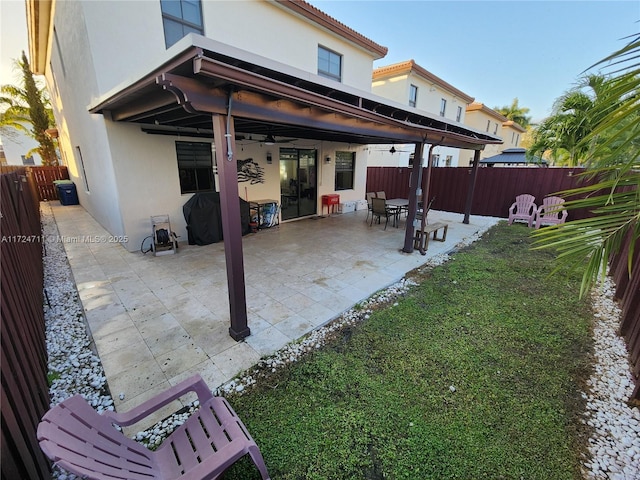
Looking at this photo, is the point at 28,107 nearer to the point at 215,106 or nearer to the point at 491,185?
the point at 215,106

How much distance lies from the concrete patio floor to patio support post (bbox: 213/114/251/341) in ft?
0.99

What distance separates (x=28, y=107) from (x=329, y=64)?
15.1 meters

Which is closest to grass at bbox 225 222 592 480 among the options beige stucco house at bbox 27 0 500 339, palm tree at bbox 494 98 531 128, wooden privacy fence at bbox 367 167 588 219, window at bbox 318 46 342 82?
beige stucco house at bbox 27 0 500 339

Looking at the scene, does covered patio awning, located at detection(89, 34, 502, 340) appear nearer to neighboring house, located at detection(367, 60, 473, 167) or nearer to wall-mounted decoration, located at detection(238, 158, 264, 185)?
wall-mounted decoration, located at detection(238, 158, 264, 185)

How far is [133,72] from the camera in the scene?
5203mm

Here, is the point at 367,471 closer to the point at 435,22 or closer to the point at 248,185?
the point at 248,185

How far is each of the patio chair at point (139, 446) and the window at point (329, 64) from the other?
9.33 m

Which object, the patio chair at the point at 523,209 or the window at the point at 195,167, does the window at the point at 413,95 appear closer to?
the patio chair at the point at 523,209

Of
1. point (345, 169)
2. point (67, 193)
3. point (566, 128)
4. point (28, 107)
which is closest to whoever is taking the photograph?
point (566, 128)

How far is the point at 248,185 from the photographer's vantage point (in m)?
7.70

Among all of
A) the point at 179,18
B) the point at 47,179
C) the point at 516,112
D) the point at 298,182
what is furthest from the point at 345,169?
the point at 516,112

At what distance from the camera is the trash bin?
11.2m

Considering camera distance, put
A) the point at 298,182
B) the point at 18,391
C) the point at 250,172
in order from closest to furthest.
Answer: the point at 18,391
the point at 250,172
the point at 298,182

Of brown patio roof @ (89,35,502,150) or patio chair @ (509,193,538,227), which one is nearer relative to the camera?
brown patio roof @ (89,35,502,150)
